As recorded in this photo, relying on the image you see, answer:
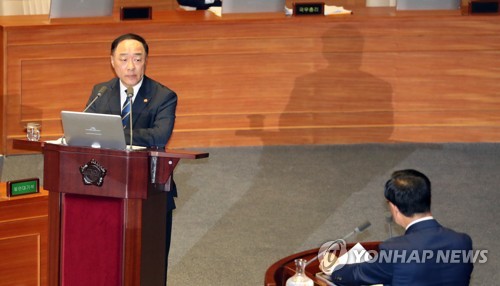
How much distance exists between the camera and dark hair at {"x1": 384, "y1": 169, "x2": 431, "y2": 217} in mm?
3984

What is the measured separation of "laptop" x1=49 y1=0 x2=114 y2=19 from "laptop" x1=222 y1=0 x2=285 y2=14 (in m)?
1.00

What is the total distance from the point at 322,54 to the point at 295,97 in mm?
437

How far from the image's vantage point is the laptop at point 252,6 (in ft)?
29.2

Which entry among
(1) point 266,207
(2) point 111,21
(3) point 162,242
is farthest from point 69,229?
(2) point 111,21

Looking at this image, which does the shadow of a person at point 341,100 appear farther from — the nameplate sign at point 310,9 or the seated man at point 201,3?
the seated man at point 201,3

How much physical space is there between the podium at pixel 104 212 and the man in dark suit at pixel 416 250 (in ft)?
3.48

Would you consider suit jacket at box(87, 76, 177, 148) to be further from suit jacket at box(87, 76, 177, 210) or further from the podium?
the podium

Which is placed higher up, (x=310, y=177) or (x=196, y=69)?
(x=196, y=69)

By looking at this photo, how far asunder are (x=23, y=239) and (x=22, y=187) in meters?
0.27

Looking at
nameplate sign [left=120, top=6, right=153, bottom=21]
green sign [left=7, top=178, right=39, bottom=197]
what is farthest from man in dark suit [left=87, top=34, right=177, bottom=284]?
nameplate sign [left=120, top=6, right=153, bottom=21]

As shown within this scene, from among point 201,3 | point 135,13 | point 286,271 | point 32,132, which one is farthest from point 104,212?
point 201,3

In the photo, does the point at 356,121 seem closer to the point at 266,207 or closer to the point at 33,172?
the point at 266,207

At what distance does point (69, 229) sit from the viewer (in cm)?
472

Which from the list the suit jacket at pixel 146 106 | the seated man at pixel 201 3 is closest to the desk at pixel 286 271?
the suit jacket at pixel 146 106
